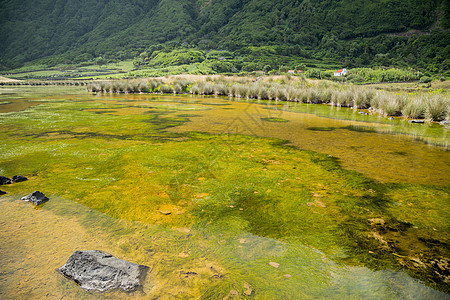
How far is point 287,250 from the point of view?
272 centimetres

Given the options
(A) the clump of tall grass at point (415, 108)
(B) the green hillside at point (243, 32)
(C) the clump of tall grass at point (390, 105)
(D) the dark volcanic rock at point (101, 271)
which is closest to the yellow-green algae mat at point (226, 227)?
(D) the dark volcanic rock at point (101, 271)

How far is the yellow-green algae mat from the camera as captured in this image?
224 centimetres

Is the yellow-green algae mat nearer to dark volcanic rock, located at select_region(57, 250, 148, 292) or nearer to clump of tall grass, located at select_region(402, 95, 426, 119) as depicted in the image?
dark volcanic rock, located at select_region(57, 250, 148, 292)

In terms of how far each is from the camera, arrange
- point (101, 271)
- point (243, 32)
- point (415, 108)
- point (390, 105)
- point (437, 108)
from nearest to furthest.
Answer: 1. point (101, 271)
2. point (437, 108)
3. point (415, 108)
4. point (390, 105)
5. point (243, 32)

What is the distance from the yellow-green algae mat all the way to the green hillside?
266 feet

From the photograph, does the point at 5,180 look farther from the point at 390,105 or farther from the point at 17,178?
the point at 390,105

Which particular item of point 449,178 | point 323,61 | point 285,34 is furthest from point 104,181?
point 285,34

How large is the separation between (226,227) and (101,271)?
56.6 inches

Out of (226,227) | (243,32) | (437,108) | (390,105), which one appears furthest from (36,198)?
(243,32)

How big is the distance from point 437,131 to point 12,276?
12333 millimetres

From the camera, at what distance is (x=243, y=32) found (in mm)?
126875

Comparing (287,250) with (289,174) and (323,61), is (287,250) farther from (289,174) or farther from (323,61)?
(323,61)

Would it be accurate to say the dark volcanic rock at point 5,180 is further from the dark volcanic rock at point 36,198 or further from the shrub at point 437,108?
the shrub at point 437,108

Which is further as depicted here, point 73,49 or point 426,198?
point 73,49
